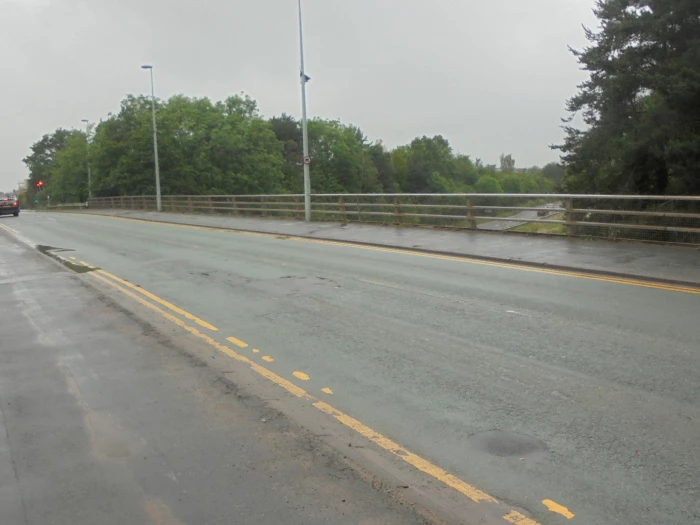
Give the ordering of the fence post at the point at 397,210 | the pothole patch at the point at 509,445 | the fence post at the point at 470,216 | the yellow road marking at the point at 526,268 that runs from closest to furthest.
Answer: the pothole patch at the point at 509,445, the yellow road marking at the point at 526,268, the fence post at the point at 470,216, the fence post at the point at 397,210

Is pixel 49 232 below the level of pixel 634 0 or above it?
below

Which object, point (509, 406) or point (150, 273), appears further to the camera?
point (150, 273)

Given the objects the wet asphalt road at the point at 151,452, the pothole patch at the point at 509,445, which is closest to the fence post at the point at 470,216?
the wet asphalt road at the point at 151,452

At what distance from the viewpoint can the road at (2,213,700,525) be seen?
3.85 metres

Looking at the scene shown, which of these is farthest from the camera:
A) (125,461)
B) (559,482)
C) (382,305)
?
(382,305)

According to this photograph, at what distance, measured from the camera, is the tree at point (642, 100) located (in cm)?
2448

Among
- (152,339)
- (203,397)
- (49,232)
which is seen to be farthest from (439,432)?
(49,232)

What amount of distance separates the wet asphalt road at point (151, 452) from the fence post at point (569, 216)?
38.8 ft

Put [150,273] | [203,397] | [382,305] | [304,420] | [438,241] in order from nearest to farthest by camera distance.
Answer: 1. [304,420]
2. [203,397]
3. [382,305]
4. [150,273]
5. [438,241]

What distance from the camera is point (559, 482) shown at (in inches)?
149

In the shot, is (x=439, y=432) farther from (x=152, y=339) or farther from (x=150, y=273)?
(x=150, y=273)

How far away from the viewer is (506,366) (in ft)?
19.9

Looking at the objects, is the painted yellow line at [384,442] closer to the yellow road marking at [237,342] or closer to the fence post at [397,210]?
the yellow road marking at [237,342]

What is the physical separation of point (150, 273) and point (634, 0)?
27.2m
